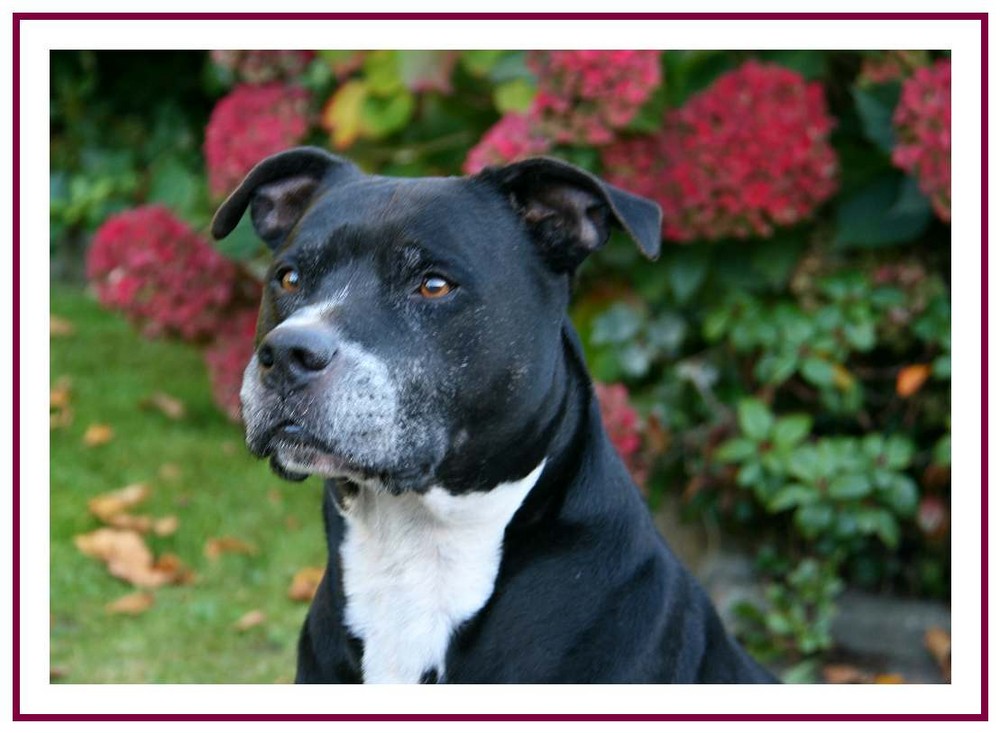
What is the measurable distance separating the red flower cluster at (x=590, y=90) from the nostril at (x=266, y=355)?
2.09 metres

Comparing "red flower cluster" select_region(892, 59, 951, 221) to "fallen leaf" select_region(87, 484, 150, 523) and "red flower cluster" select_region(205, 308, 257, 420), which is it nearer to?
"red flower cluster" select_region(205, 308, 257, 420)

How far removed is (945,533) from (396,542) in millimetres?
2481

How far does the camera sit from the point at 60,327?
7.69 meters

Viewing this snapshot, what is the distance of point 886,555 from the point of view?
512cm

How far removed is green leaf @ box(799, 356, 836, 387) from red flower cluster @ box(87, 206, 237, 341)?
2526 mm

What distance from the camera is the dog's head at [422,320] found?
279 cm

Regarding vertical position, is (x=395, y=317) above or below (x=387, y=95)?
below

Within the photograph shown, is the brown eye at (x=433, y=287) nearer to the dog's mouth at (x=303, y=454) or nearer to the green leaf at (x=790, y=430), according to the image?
the dog's mouth at (x=303, y=454)

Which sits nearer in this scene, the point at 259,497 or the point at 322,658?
the point at 322,658

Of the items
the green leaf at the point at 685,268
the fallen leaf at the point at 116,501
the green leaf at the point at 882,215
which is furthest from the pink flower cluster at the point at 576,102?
the fallen leaf at the point at 116,501

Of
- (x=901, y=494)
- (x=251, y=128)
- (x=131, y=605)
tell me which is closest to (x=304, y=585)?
(x=131, y=605)
